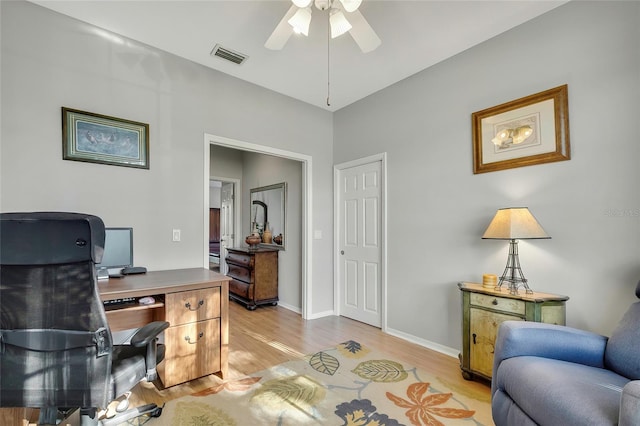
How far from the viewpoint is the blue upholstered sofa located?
1.12 meters

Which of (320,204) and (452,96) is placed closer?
(452,96)

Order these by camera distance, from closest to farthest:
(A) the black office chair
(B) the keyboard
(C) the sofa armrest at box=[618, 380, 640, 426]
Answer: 1. (C) the sofa armrest at box=[618, 380, 640, 426]
2. (A) the black office chair
3. (B) the keyboard

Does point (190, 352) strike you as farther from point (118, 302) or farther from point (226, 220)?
point (226, 220)

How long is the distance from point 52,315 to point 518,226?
8.78ft

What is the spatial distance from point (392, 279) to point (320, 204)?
4.45ft

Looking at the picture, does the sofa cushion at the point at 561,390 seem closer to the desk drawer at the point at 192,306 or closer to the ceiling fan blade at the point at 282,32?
the desk drawer at the point at 192,306

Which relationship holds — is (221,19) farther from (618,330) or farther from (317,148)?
(618,330)

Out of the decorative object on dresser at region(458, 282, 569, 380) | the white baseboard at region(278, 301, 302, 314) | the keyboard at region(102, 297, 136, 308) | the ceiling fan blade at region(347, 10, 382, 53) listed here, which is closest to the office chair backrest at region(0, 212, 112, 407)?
the keyboard at region(102, 297, 136, 308)

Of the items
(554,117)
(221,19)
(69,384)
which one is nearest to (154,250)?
(69,384)

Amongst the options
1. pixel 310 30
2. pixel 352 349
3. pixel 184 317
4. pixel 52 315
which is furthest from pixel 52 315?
pixel 310 30

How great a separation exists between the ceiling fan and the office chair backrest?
5.11 feet

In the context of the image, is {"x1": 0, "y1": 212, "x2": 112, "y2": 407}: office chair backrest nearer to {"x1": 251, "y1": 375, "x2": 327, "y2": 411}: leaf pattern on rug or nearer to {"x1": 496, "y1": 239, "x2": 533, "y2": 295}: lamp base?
{"x1": 251, "y1": 375, "x2": 327, "y2": 411}: leaf pattern on rug

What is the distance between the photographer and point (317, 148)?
402cm

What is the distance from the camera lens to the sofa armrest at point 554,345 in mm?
1561
